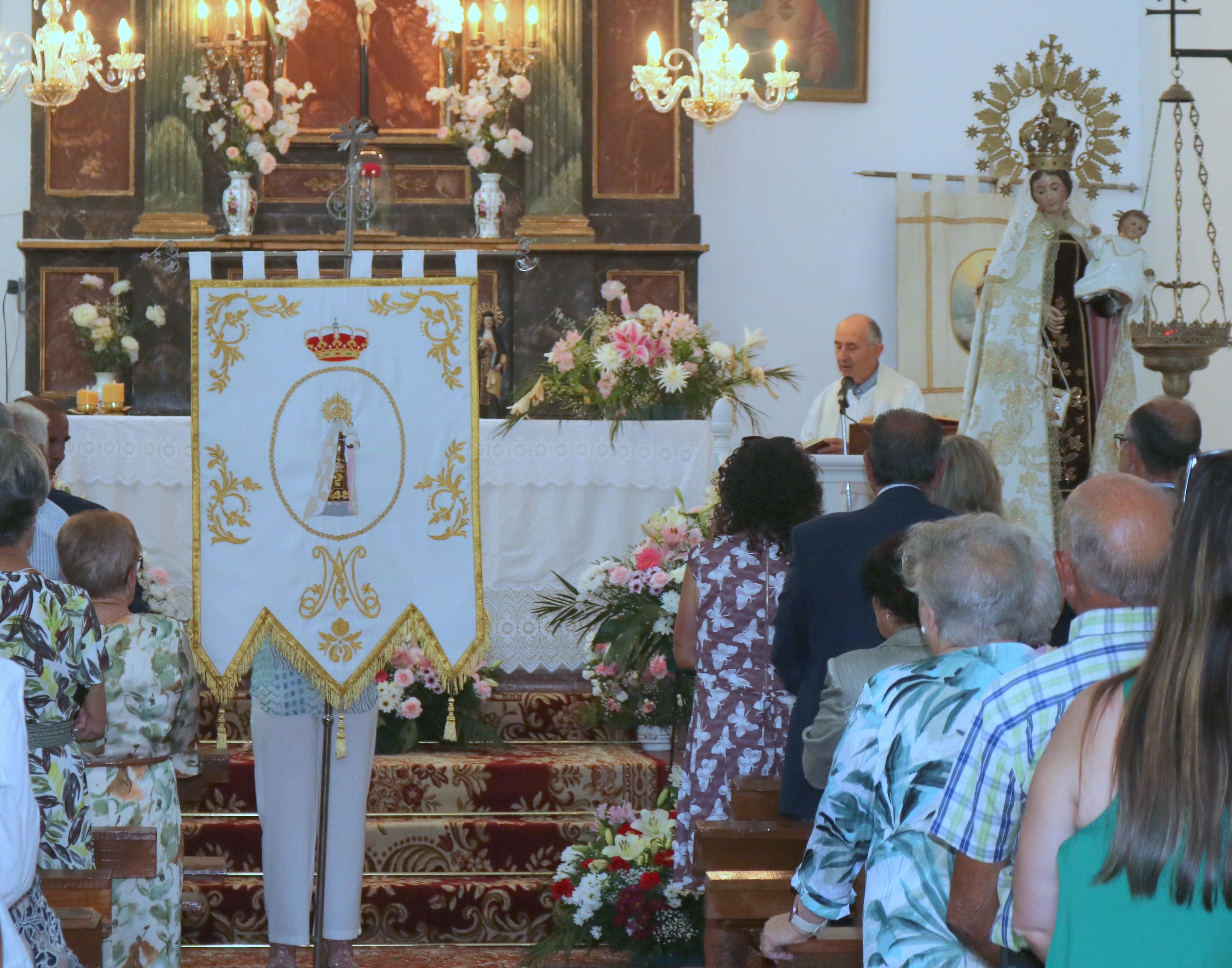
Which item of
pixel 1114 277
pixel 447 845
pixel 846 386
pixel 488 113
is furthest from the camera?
pixel 488 113

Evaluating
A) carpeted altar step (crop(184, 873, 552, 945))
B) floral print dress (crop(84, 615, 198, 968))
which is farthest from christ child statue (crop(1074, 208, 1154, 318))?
floral print dress (crop(84, 615, 198, 968))

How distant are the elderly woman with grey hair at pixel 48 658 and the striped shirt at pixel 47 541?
1060 millimetres

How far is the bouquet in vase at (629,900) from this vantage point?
4.63 metres

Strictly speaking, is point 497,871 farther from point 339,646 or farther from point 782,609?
point 782,609

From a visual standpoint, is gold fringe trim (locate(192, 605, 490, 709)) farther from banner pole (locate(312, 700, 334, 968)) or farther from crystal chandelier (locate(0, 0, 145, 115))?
crystal chandelier (locate(0, 0, 145, 115))

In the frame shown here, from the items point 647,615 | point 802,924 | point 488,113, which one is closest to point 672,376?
point 647,615

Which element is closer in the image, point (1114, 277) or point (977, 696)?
point (977, 696)

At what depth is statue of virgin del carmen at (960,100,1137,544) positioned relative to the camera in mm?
6574

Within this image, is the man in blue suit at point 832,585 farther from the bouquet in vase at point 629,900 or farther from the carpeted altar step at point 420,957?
the carpeted altar step at point 420,957

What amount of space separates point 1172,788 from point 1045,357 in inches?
210

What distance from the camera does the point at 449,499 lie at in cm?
397

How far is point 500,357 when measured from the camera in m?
8.34

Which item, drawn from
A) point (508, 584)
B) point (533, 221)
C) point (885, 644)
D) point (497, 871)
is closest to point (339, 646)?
point (885, 644)

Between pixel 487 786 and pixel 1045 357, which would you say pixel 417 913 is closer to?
pixel 487 786
